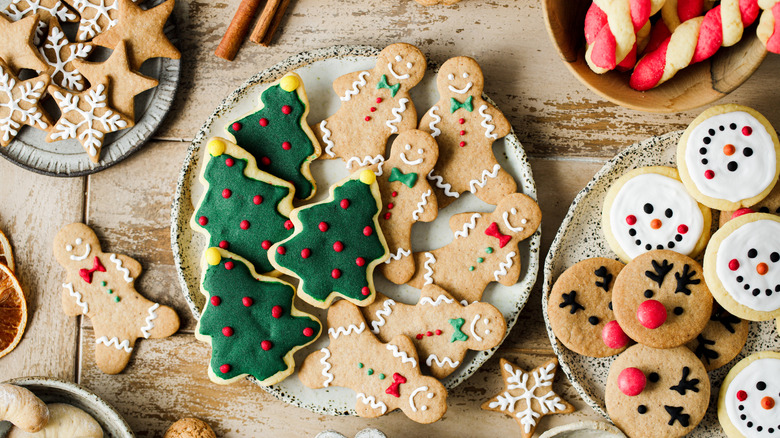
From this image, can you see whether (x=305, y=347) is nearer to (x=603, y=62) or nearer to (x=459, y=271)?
(x=459, y=271)

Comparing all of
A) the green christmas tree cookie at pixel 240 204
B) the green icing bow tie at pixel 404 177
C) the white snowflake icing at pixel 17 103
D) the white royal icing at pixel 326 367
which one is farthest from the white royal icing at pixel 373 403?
the white snowflake icing at pixel 17 103

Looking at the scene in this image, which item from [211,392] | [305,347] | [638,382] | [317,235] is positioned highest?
[317,235]

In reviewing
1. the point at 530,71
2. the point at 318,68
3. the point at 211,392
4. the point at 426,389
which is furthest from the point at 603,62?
the point at 211,392

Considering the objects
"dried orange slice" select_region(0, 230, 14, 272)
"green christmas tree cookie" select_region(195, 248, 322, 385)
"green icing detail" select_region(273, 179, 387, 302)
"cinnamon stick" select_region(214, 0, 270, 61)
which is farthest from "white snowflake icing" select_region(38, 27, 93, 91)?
"green icing detail" select_region(273, 179, 387, 302)

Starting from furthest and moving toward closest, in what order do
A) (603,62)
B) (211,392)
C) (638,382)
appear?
(211,392) → (638,382) → (603,62)

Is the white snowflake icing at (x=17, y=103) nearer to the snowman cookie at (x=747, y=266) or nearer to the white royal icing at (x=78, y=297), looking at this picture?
A: the white royal icing at (x=78, y=297)

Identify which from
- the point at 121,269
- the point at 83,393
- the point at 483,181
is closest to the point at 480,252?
the point at 483,181
